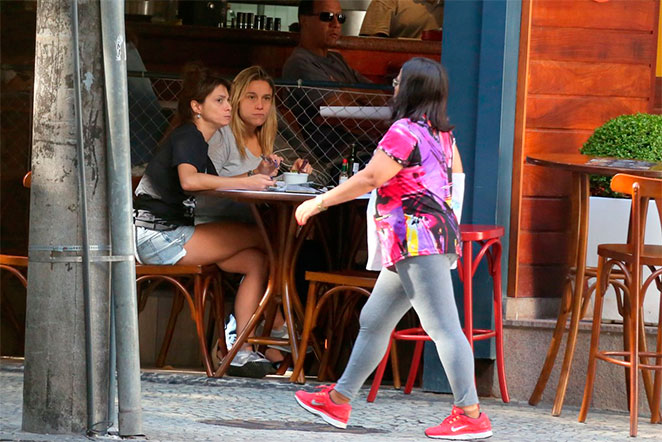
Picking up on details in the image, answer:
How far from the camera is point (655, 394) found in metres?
4.84

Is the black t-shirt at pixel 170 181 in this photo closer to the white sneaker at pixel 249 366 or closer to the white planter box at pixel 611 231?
the white sneaker at pixel 249 366

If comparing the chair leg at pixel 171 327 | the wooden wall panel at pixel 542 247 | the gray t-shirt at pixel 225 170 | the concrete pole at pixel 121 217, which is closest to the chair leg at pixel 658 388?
the wooden wall panel at pixel 542 247

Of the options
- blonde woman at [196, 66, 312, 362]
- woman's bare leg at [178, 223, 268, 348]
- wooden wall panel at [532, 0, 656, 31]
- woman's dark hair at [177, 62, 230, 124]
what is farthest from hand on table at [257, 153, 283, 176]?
wooden wall panel at [532, 0, 656, 31]

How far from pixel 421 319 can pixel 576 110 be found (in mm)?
1681

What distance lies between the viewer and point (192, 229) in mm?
5461

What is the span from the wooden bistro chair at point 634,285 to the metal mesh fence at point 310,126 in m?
2.09

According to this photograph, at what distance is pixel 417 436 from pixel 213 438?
0.81 metres

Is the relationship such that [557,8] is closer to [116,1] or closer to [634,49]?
[634,49]

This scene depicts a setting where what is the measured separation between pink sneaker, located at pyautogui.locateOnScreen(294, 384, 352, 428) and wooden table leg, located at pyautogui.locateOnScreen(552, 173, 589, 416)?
1.08 meters

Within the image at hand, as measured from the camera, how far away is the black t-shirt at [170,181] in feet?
17.8

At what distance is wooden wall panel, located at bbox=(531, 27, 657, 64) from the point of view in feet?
17.5

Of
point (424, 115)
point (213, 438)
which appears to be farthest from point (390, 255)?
point (213, 438)

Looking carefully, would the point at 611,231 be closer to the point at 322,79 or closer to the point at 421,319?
the point at 421,319

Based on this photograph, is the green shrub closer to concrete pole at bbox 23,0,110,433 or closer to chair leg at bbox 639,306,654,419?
chair leg at bbox 639,306,654,419
